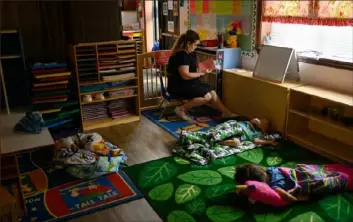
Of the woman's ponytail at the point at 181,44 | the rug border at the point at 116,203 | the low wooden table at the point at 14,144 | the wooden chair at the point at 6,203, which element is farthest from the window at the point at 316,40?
the wooden chair at the point at 6,203

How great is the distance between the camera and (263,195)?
7.66 feet

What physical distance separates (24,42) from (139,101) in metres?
1.39

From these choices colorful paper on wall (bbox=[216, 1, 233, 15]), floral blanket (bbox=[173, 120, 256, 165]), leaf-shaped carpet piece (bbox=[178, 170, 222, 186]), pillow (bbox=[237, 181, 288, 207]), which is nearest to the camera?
pillow (bbox=[237, 181, 288, 207])

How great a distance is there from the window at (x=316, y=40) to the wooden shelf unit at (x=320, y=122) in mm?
359

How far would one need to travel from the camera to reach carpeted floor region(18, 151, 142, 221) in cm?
238

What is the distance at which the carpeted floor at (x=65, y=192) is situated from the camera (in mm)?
2381

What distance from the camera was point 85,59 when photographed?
143 inches

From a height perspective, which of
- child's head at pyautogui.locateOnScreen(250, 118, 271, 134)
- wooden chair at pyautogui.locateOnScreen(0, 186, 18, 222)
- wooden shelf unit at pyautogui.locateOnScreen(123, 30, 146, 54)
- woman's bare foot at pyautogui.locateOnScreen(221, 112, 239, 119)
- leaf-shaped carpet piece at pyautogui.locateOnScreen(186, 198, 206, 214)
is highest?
wooden shelf unit at pyautogui.locateOnScreen(123, 30, 146, 54)

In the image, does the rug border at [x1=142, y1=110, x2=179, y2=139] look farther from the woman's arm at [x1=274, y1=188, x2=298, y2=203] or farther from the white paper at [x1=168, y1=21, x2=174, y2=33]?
the white paper at [x1=168, y1=21, x2=174, y2=33]

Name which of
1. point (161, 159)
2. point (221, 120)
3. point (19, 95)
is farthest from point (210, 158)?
point (19, 95)

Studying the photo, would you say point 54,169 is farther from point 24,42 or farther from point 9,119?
point 24,42

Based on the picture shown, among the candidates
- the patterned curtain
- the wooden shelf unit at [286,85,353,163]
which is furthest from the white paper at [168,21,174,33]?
the wooden shelf unit at [286,85,353,163]

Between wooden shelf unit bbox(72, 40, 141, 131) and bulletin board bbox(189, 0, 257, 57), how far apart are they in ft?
4.18

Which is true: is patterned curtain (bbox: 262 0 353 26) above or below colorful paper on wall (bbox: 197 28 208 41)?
above
